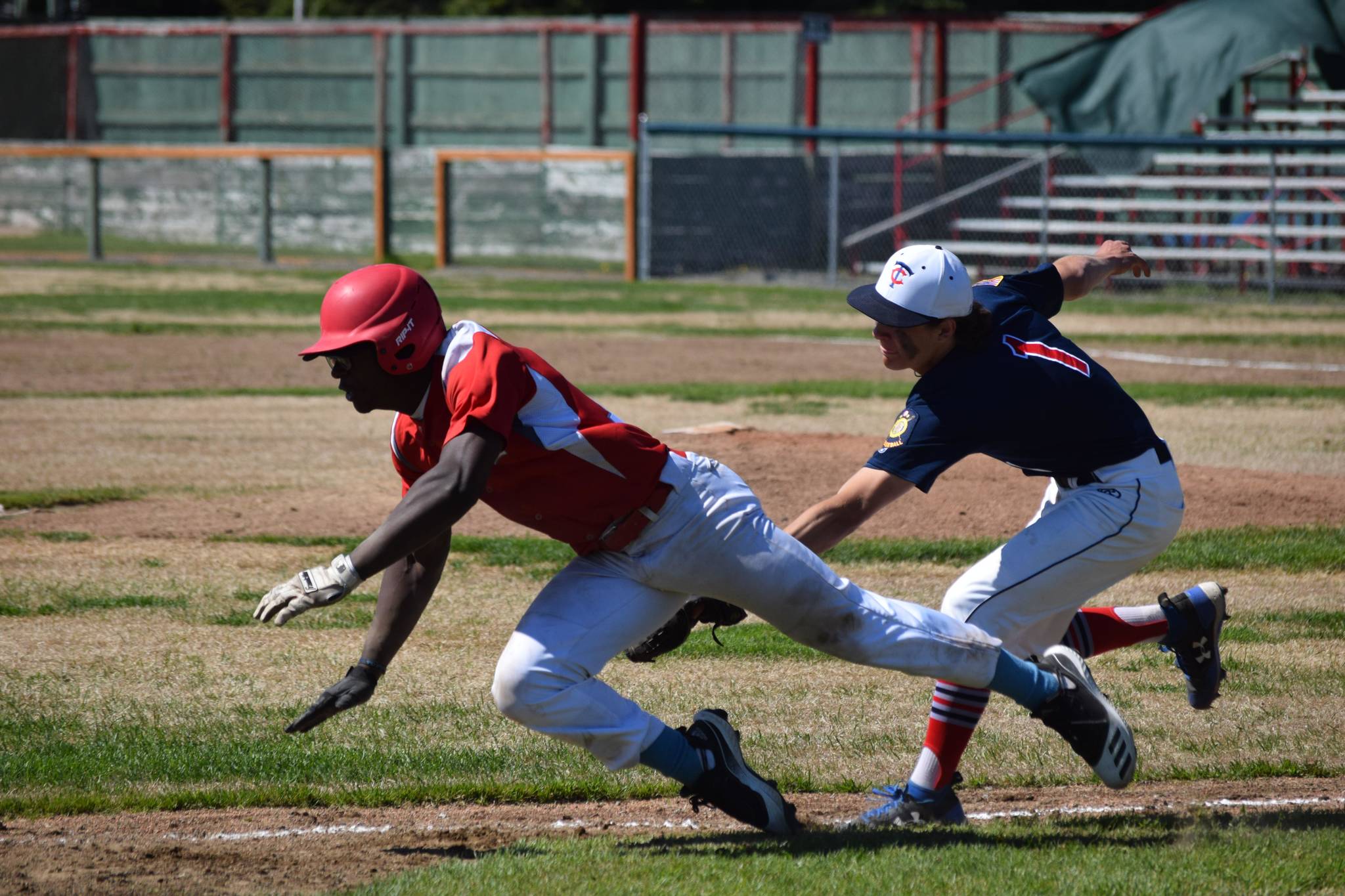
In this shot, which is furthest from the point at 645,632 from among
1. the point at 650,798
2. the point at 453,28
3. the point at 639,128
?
the point at 453,28

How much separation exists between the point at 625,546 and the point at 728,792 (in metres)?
0.75

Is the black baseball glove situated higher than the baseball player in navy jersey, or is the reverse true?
the baseball player in navy jersey

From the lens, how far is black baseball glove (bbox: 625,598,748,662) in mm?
4469

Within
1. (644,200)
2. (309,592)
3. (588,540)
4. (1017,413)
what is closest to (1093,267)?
(1017,413)

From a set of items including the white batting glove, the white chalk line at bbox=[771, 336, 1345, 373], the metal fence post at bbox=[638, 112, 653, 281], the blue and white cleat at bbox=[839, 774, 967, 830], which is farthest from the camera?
the metal fence post at bbox=[638, 112, 653, 281]

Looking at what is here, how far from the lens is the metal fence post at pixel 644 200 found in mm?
22125

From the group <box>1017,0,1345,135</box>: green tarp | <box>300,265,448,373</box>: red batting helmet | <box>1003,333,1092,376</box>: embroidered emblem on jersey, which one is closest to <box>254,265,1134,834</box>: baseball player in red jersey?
<box>300,265,448,373</box>: red batting helmet

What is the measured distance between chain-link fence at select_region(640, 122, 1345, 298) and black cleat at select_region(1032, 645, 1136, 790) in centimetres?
1617

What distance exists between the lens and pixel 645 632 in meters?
4.19

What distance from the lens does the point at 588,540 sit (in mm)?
4152

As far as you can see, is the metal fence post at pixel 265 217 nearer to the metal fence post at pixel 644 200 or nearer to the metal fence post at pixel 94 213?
the metal fence post at pixel 94 213

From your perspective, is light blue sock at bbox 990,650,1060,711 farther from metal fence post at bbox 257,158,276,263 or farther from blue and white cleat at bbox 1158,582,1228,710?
metal fence post at bbox 257,158,276,263

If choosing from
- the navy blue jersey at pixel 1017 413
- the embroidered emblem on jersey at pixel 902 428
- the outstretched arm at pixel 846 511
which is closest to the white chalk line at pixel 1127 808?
the outstretched arm at pixel 846 511

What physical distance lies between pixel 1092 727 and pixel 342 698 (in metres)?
2.17
